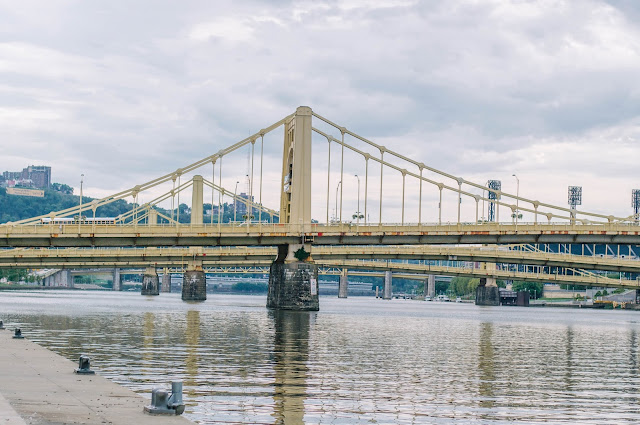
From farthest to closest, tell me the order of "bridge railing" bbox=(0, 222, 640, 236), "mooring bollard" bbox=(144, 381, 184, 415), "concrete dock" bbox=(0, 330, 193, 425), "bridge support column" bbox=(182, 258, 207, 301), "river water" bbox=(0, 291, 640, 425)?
"bridge support column" bbox=(182, 258, 207, 301)
"bridge railing" bbox=(0, 222, 640, 236)
"river water" bbox=(0, 291, 640, 425)
"mooring bollard" bbox=(144, 381, 184, 415)
"concrete dock" bbox=(0, 330, 193, 425)

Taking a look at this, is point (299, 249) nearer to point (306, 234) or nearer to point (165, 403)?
point (306, 234)

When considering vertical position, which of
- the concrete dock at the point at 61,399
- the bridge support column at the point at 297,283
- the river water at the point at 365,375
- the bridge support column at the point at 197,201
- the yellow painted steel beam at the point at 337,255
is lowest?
the river water at the point at 365,375

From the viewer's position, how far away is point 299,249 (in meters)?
109

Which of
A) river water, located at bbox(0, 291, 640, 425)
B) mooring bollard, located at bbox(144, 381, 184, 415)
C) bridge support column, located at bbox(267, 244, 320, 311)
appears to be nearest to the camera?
mooring bollard, located at bbox(144, 381, 184, 415)

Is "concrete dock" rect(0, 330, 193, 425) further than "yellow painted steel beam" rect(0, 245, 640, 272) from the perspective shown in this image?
No

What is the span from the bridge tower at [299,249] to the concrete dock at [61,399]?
7761 centimetres

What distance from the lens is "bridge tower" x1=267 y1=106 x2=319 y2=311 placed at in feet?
357

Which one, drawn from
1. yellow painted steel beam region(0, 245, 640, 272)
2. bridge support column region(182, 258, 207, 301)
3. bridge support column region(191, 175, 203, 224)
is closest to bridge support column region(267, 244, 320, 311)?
yellow painted steel beam region(0, 245, 640, 272)

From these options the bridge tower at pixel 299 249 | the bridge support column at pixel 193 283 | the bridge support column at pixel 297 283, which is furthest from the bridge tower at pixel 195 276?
the bridge support column at pixel 297 283

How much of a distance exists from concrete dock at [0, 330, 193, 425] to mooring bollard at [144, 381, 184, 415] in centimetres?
28

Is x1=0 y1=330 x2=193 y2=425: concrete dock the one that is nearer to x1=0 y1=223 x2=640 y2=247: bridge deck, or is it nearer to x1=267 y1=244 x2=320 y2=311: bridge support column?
x1=0 y1=223 x2=640 y2=247: bridge deck

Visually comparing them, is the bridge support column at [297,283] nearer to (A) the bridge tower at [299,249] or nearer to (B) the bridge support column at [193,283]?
(A) the bridge tower at [299,249]

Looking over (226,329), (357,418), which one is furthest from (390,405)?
(226,329)

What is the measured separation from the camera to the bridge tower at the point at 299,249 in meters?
109
